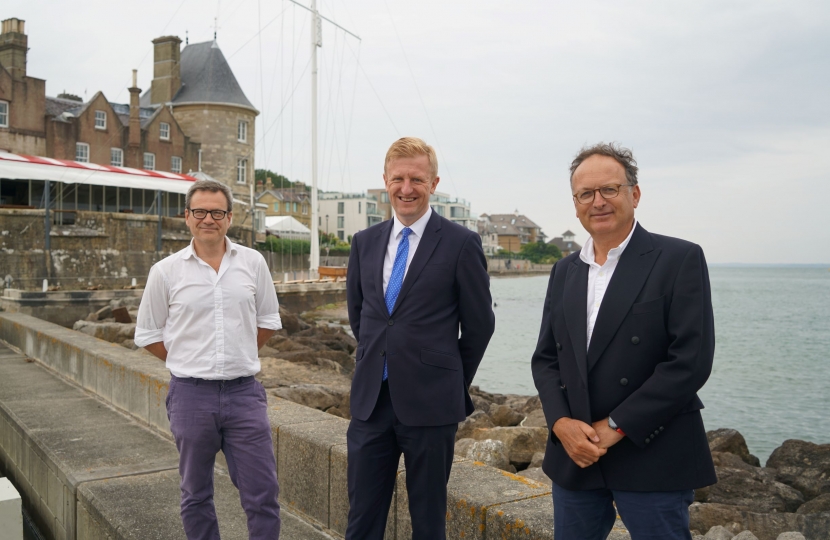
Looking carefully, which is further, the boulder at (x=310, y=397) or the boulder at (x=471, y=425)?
the boulder at (x=471, y=425)

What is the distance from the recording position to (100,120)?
1791 inches

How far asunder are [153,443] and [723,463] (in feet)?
23.7

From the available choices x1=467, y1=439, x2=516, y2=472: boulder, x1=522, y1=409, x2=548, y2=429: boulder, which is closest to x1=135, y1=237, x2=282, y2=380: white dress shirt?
x1=467, y1=439, x2=516, y2=472: boulder

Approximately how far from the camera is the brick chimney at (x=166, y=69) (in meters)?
52.1

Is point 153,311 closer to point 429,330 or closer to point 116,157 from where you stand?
point 429,330

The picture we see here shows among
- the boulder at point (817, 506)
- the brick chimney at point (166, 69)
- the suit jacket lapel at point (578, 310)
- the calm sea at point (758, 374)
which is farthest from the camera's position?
the brick chimney at point (166, 69)

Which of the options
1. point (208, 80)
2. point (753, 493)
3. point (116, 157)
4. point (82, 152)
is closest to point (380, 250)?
point (753, 493)

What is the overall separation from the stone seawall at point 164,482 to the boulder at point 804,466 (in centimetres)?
686

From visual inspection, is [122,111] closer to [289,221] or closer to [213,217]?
[289,221]

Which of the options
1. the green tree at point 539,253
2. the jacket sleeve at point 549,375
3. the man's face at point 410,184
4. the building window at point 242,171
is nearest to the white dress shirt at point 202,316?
the man's face at point 410,184

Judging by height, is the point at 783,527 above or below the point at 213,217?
below

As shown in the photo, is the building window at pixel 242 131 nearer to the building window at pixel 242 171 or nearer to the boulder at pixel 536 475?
the building window at pixel 242 171

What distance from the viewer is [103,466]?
4828 millimetres

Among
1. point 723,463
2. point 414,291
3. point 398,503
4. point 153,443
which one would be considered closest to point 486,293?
point 414,291
